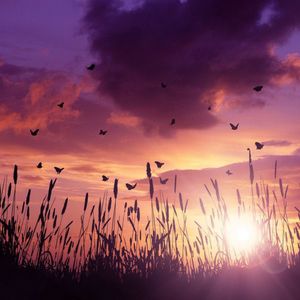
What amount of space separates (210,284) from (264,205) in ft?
6.68

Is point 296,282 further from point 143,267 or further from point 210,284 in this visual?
point 143,267

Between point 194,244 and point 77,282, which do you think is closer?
point 77,282

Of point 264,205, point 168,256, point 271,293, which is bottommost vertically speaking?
point 271,293

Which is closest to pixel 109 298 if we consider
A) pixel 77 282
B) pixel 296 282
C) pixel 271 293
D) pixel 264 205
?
pixel 77 282

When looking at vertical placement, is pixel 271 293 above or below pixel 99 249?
below

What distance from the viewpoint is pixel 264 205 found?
6336 mm

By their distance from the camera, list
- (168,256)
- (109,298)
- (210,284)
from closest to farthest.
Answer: (109,298) → (210,284) → (168,256)

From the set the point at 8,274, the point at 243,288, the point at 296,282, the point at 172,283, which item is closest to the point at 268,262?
the point at 296,282

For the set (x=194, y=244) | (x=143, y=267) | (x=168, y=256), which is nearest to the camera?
(x=143, y=267)

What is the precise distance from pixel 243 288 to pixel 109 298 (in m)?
1.38

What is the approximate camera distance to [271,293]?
14.4 ft

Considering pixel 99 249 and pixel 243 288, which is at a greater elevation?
pixel 99 249

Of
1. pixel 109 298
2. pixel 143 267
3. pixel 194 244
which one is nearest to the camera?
pixel 109 298

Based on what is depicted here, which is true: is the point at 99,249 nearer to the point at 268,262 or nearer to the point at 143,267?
the point at 143,267
